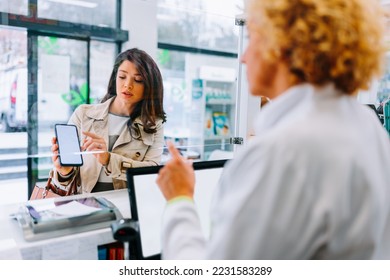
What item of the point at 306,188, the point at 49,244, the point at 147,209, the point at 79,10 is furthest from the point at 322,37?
the point at 79,10

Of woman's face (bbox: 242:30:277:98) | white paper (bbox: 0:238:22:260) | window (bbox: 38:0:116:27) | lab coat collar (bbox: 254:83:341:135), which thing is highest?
window (bbox: 38:0:116:27)

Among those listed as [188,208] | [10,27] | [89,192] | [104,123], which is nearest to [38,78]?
[10,27]

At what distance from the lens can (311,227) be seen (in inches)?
22.6

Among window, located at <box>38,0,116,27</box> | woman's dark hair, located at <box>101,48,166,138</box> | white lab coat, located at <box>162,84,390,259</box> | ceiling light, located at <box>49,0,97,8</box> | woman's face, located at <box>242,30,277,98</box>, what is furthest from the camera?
ceiling light, located at <box>49,0,97,8</box>

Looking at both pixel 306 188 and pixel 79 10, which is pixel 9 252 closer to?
pixel 306 188

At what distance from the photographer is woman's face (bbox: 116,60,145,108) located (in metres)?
1.67

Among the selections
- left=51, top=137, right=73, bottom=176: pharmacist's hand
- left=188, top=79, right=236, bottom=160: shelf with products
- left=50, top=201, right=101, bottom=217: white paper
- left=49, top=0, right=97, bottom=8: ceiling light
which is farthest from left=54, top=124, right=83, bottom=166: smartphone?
left=188, top=79, right=236, bottom=160: shelf with products

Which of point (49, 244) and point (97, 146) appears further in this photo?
point (97, 146)

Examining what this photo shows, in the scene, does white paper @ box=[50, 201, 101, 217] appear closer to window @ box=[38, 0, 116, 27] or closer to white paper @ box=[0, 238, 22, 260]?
white paper @ box=[0, 238, 22, 260]

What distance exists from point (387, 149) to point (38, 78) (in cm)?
178

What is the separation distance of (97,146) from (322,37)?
1.22 metres

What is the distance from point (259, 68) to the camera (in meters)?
0.71

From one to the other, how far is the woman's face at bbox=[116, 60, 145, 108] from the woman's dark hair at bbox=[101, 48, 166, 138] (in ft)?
0.06
